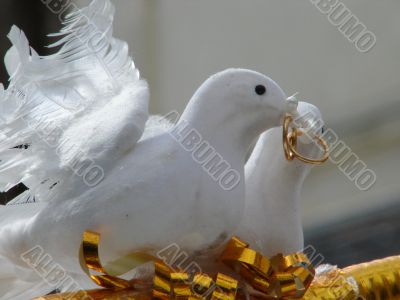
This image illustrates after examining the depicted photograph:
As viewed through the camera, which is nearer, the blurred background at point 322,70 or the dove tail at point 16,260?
the dove tail at point 16,260

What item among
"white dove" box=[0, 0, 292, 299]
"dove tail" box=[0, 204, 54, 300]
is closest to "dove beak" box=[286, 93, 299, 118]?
"white dove" box=[0, 0, 292, 299]

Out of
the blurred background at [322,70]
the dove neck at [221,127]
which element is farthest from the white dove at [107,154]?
the blurred background at [322,70]

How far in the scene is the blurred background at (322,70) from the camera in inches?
113

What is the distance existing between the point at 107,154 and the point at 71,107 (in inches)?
3.7

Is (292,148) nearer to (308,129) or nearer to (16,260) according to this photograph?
(308,129)

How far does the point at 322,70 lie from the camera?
300cm

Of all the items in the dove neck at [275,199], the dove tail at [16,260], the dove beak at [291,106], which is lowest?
the dove tail at [16,260]

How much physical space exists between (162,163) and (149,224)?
5 centimetres

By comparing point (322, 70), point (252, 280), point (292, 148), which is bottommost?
point (322, 70)

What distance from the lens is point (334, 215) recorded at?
9.61 feet

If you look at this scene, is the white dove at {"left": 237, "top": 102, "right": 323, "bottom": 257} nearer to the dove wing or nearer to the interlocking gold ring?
the interlocking gold ring

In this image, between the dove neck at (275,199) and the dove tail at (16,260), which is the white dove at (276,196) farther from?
the dove tail at (16,260)

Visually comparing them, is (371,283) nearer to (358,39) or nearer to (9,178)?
(9,178)

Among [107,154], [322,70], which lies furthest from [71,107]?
[322,70]
